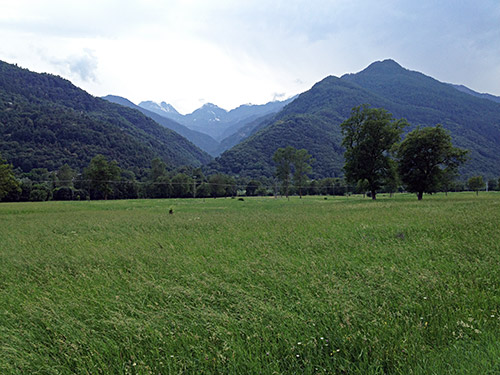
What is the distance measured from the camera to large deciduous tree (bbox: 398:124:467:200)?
3189cm

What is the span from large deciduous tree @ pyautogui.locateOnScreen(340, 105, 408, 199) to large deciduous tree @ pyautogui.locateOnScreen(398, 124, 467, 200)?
13.4ft

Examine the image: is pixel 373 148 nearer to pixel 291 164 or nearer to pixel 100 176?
pixel 291 164

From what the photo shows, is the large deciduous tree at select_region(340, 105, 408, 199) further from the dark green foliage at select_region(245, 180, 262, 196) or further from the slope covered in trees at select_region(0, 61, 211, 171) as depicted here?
the slope covered in trees at select_region(0, 61, 211, 171)

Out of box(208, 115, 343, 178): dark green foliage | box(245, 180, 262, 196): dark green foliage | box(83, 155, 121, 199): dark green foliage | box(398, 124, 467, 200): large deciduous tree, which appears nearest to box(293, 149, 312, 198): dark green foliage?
box(245, 180, 262, 196): dark green foliage

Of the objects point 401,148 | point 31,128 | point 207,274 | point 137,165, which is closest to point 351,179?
point 401,148

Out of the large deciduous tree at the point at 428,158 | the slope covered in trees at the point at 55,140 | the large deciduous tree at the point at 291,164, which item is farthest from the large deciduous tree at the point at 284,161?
the slope covered in trees at the point at 55,140

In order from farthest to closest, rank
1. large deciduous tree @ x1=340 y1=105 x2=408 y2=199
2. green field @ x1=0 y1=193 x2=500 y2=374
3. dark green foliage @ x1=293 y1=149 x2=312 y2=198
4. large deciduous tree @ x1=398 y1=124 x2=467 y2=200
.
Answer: dark green foliage @ x1=293 y1=149 x2=312 y2=198 < large deciduous tree @ x1=340 y1=105 x2=408 y2=199 < large deciduous tree @ x1=398 y1=124 x2=467 y2=200 < green field @ x1=0 y1=193 x2=500 y2=374

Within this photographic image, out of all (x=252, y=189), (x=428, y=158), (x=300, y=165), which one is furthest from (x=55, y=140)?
(x=428, y=158)

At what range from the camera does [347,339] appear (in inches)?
112

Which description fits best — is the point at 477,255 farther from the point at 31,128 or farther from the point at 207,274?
the point at 31,128

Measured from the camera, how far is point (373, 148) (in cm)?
3881

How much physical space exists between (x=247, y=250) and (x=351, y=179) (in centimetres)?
3610

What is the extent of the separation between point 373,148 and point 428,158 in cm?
764

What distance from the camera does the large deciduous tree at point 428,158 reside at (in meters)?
31.9
